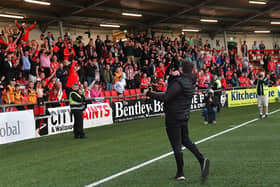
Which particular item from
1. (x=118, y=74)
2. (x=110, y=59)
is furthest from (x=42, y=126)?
(x=110, y=59)

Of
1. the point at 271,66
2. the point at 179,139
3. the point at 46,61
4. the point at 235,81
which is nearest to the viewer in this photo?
the point at 179,139

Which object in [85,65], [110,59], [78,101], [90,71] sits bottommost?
[78,101]

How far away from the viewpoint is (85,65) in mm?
22641

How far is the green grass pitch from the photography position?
749 centimetres

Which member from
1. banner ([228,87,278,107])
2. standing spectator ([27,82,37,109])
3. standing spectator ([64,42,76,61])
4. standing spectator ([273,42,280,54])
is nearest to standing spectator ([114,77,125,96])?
standing spectator ([64,42,76,61])

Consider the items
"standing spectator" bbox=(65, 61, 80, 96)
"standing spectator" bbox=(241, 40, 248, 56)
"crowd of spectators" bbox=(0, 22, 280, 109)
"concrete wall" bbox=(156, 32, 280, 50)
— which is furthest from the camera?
"concrete wall" bbox=(156, 32, 280, 50)

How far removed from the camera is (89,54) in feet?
80.2

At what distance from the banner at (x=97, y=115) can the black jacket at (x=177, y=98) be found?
12088 millimetres

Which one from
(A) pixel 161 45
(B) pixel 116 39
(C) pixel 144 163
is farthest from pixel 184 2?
(C) pixel 144 163

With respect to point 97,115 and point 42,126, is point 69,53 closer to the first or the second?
point 97,115

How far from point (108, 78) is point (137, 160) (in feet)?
45.7

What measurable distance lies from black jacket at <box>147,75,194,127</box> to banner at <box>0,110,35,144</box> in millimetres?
9066

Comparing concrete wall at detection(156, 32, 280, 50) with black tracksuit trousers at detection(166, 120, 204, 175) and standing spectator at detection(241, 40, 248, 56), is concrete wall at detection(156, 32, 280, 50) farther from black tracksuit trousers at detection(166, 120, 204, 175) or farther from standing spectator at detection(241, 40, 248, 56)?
black tracksuit trousers at detection(166, 120, 204, 175)

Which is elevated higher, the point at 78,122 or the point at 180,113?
the point at 180,113
